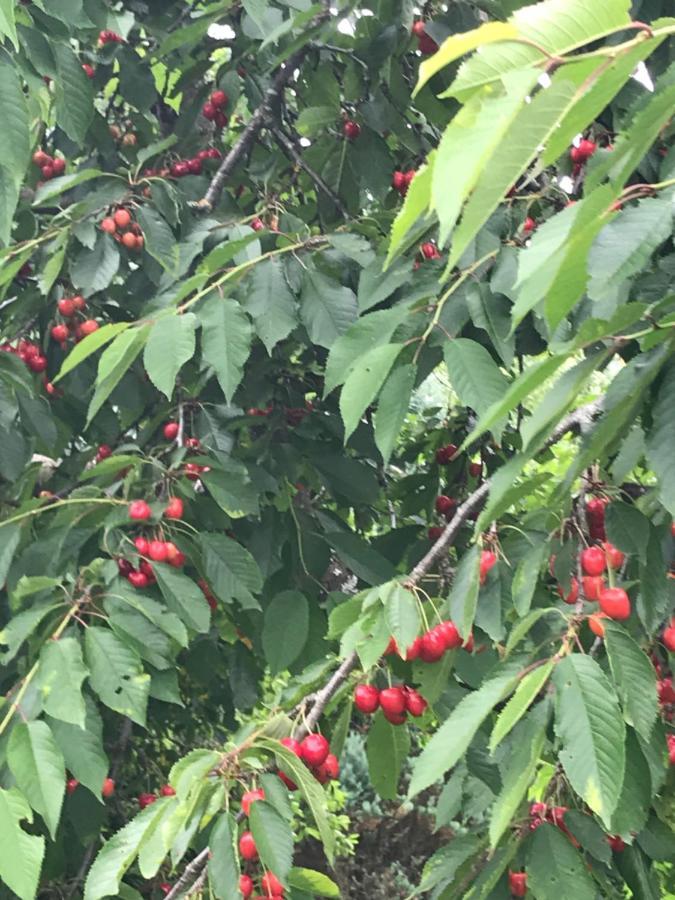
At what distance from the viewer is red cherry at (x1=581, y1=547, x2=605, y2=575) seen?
4.39ft

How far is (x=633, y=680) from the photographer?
3.50 ft

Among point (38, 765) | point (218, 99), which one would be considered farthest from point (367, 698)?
point (218, 99)

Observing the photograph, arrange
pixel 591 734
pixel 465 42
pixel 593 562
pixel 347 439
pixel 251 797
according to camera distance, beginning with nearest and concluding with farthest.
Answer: pixel 465 42
pixel 591 734
pixel 251 797
pixel 593 562
pixel 347 439

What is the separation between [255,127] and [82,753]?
5.18 feet

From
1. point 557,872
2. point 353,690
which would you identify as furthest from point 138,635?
point 557,872

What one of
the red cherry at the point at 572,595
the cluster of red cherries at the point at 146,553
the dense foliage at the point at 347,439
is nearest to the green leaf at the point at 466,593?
the dense foliage at the point at 347,439

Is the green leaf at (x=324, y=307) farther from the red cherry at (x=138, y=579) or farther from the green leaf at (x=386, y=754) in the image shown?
the green leaf at (x=386, y=754)

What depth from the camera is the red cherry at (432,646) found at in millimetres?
1453

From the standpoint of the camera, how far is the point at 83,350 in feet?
5.16

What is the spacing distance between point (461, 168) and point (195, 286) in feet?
3.89

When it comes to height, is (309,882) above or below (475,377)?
below

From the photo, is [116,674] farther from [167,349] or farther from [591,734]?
[591,734]

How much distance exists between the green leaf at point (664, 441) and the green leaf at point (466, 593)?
364mm

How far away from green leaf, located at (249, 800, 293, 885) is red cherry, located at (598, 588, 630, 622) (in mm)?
473
